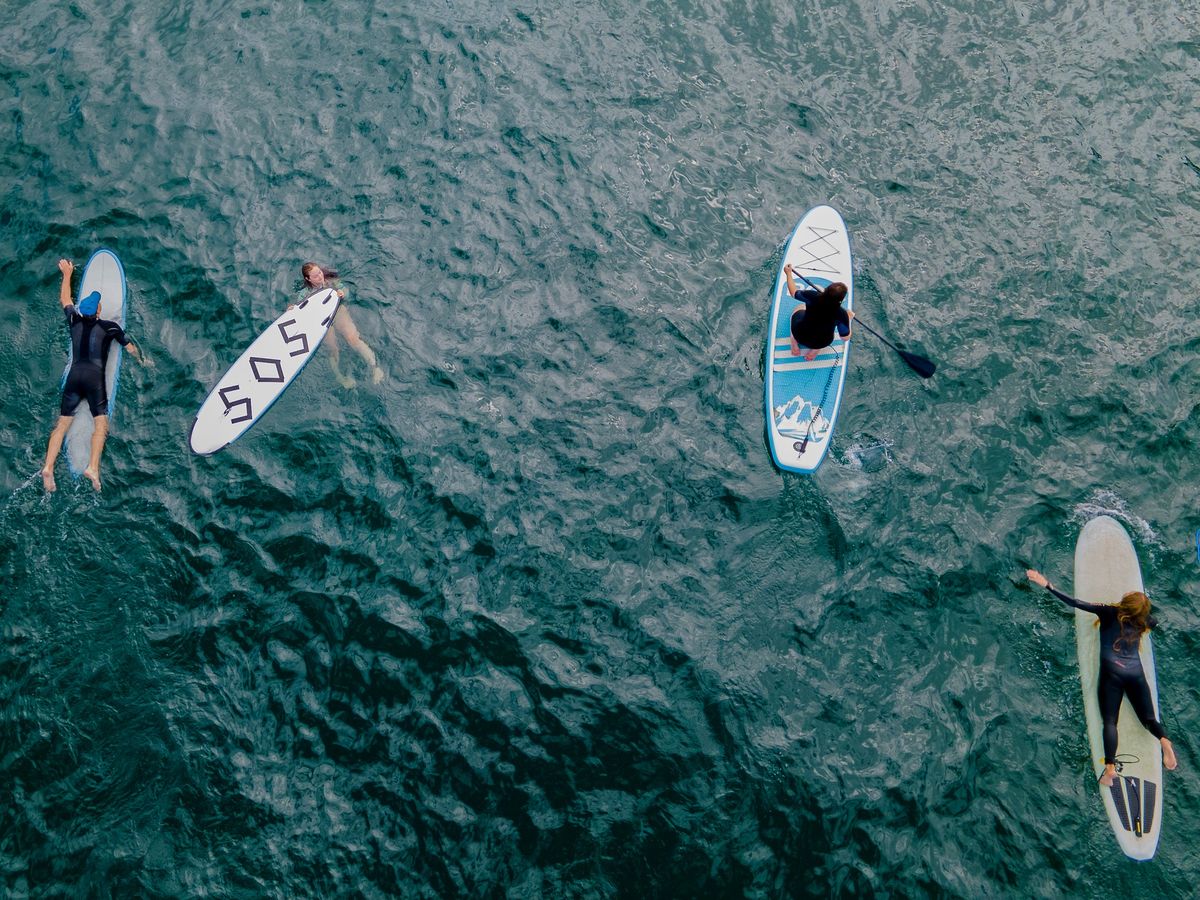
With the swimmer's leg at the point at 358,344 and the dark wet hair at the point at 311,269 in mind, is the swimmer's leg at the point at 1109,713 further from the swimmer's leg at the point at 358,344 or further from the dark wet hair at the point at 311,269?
the dark wet hair at the point at 311,269

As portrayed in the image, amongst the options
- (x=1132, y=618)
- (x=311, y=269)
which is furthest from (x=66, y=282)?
(x=1132, y=618)

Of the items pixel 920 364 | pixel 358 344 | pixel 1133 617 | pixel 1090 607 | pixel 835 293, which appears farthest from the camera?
pixel 358 344

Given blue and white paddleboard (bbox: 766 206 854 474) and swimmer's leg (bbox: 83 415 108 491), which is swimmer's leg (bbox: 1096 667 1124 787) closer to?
blue and white paddleboard (bbox: 766 206 854 474)

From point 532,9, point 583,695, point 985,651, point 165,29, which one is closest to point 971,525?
point 985,651

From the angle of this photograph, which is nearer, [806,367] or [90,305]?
[90,305]

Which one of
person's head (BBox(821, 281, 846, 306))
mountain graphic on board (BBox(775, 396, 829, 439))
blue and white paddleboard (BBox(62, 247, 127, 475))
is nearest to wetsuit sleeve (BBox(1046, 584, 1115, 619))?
mountain graphic on board (BBox(775, 396, 829, 439))

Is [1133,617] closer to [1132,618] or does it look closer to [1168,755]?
[1132,618]
